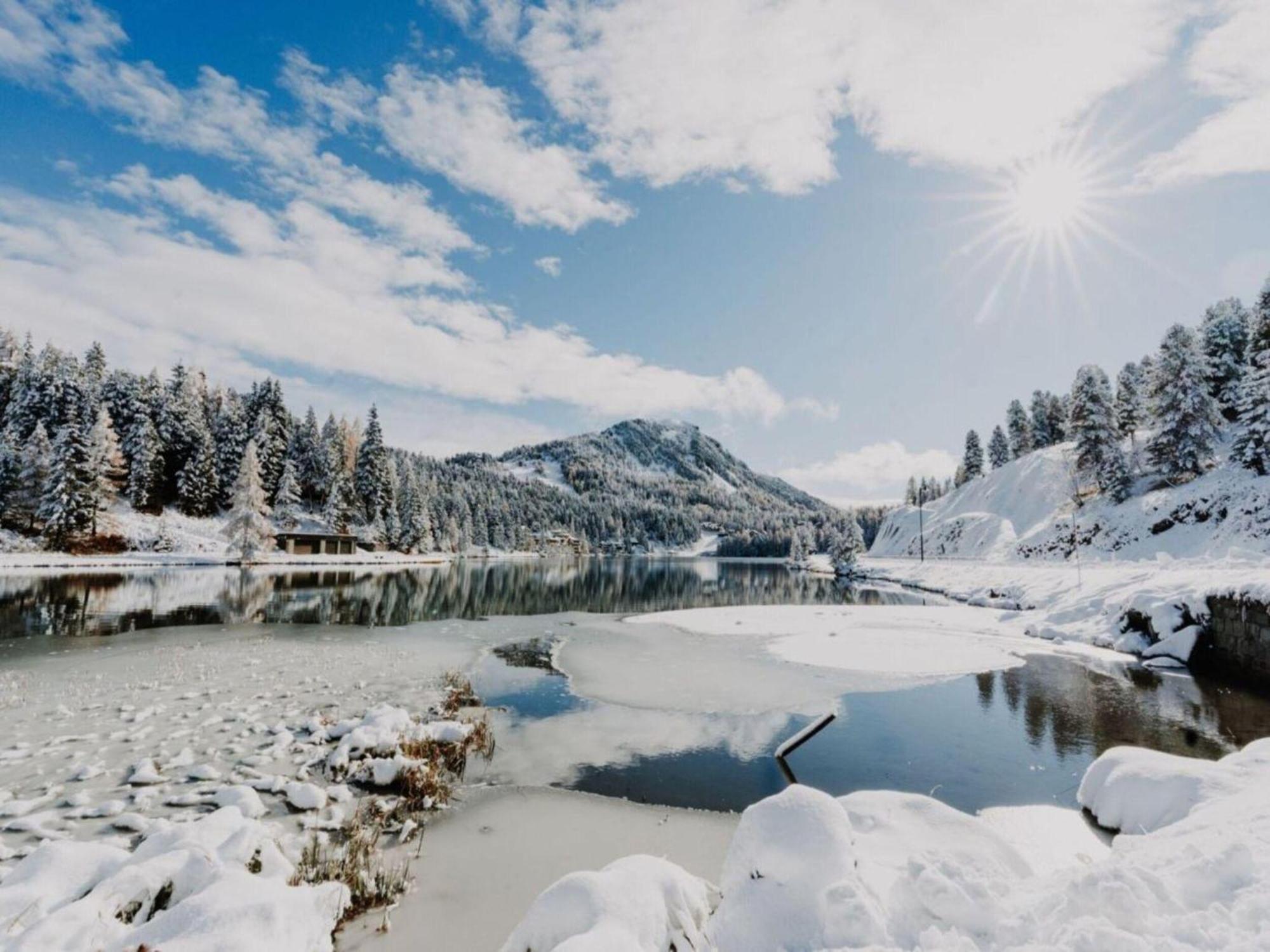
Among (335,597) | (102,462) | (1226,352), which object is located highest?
(1226,352)

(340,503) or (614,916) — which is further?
(340,503)

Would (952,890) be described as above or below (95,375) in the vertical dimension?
below

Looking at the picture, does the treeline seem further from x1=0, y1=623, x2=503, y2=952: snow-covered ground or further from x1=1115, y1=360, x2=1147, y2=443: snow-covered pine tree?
x1=0, y1=623, x2=503, y2=952: snow-covered ground

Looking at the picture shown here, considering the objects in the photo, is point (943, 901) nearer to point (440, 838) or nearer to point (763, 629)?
point (440, 838)

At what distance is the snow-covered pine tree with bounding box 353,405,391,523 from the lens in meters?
80.5

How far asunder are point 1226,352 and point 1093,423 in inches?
653

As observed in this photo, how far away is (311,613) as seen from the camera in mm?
29641

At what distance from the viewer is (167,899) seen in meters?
5.23

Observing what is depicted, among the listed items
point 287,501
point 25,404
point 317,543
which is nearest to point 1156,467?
point 317,543

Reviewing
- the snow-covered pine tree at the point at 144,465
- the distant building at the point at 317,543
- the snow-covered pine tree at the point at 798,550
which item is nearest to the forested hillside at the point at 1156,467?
the snow-covered pine tree at the point at 798,550

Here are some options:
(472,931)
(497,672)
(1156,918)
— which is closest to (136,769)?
(472,931)

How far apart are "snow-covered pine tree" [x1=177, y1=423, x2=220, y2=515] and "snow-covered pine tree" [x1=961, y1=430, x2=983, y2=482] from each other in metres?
117

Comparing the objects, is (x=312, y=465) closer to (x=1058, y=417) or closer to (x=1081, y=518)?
(x=1081, y=518)

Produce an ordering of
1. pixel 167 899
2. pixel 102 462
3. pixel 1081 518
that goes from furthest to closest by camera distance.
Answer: pixel 1081 518 → pixel 102 462 → pixel 167 899
